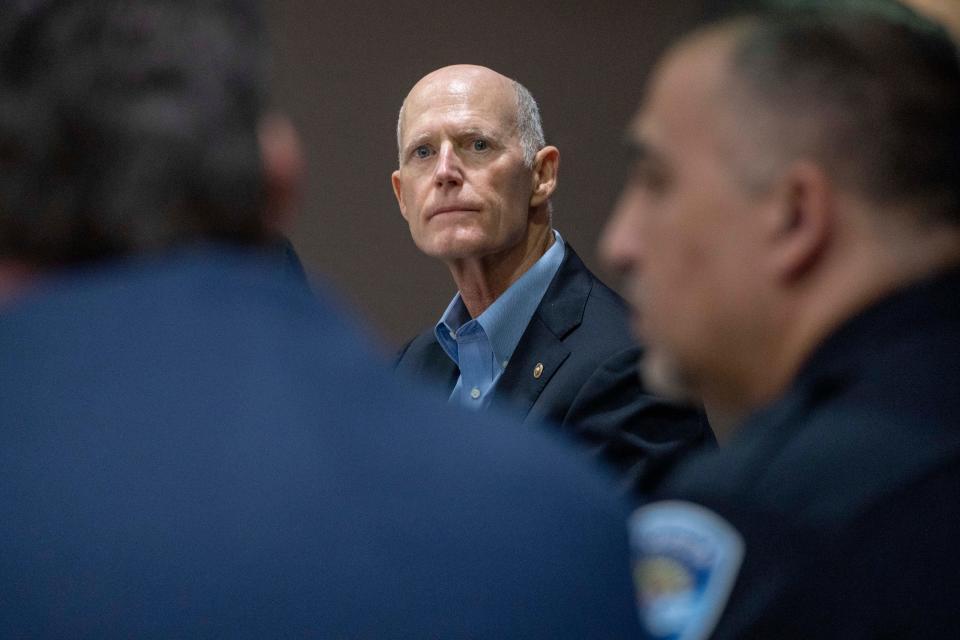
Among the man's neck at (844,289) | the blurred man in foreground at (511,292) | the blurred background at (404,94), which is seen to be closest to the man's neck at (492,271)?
the blurred man in foreground at (511,292)

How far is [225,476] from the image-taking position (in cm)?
60

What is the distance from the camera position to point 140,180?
640 mm

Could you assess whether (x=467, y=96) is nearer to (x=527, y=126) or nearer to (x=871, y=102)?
(x=527, y=126)

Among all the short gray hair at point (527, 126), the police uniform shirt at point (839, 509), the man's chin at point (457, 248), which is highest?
the short gray hair at point (527, 126)

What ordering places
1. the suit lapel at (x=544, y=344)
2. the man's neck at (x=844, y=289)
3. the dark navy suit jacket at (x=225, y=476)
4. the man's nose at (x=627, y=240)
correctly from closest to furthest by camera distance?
the dark navy suit jacket at (x=225, y=476), the man's neck at (x=844, y=289), the man's nose at (x=627, y=240), the suit lapel at (x=544, y=344)

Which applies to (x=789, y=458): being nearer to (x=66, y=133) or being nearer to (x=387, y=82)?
(x=66, y=133)

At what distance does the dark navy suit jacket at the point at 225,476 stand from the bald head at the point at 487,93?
201cm

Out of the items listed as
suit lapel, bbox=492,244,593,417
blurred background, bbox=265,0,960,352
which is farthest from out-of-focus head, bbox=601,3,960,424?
blurred background, bbox=265,0,960,352

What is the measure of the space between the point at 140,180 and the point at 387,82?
3.29m

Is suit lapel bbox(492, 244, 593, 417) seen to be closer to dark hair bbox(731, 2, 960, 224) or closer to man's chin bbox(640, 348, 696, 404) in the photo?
man's chin bbox(640, 348, 696, 404)

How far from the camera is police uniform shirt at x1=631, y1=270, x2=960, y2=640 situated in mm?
841

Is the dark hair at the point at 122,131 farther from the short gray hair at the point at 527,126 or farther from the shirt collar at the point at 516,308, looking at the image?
the short gray hair at the point at 527,126

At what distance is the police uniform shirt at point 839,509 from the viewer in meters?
0.84

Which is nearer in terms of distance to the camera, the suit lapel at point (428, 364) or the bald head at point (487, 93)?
the suit lapel at point (428, 364)
